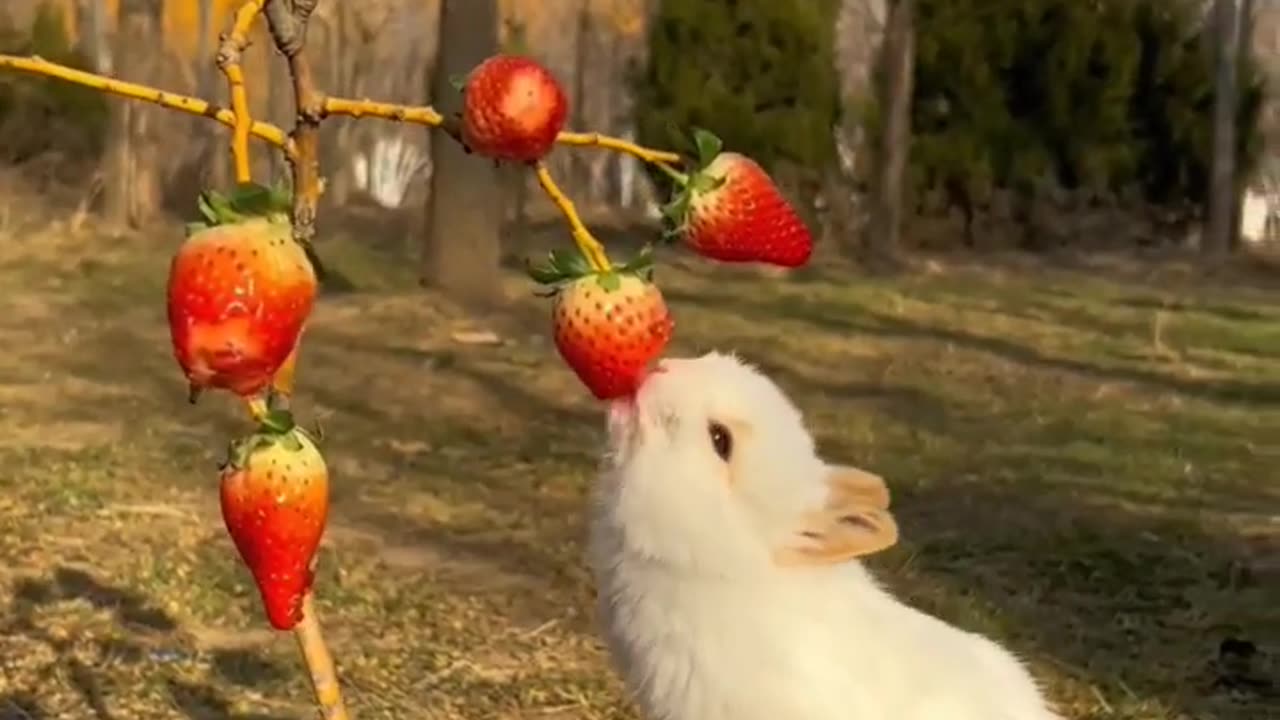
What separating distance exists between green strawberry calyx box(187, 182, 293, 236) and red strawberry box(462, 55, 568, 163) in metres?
0.21

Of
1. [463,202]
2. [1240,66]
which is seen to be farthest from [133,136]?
[1240,66]

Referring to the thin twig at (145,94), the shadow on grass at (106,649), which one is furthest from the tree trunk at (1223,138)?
the thin twig at (145,94)

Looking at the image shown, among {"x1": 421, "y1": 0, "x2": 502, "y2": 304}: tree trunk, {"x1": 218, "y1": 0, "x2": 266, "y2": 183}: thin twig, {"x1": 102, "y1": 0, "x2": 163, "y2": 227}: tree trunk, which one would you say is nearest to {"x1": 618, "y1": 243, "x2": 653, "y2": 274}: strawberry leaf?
{"x1": 218, "y1": 0, "x2": 266, "y2": 183}: thin twig

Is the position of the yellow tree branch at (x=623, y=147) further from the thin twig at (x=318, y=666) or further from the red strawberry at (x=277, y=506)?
the thin twig at (x=318, y=666)

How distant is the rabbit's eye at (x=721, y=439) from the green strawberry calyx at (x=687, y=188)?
184mm

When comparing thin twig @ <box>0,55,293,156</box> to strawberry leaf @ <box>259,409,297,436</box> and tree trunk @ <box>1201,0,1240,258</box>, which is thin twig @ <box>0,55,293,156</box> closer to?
strawberry leaf @ <box>259,409,297,436</box>

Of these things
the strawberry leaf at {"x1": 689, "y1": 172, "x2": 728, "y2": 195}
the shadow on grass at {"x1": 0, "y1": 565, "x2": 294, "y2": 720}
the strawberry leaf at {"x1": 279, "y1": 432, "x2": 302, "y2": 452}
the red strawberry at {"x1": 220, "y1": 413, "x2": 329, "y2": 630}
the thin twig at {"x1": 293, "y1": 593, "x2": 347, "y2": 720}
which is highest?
the strawberry leaf at {"x1": 689, "y1": 172, "x2": 728, "y2": 195}

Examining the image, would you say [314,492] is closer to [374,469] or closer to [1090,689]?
[1090,689]

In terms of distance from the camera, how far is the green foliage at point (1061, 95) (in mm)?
12930

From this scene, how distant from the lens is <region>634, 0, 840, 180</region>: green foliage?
12.6 m

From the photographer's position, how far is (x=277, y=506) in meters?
1.51

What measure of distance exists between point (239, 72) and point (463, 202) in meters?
7.73

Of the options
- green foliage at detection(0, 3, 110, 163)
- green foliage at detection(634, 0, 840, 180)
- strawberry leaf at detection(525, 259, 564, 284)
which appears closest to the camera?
strawberry leaf at detection(525, 259, 564, 284)

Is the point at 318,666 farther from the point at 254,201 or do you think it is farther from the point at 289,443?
the point at 254,201
